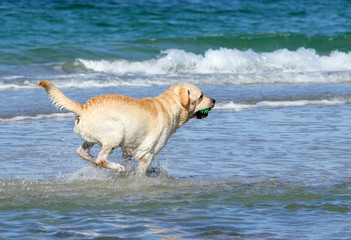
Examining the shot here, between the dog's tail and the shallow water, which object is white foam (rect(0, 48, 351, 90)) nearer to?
the shallow water

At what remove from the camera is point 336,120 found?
10141 millimetres

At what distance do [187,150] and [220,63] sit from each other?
11260 mm

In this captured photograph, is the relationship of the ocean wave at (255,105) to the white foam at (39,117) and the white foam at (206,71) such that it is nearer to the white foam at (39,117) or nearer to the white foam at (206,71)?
the white foam at (39,117)

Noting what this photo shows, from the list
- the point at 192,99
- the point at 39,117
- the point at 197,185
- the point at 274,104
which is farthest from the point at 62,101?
the point at 274,104

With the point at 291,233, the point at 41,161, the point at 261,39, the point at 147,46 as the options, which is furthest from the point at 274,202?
the point at 261,39

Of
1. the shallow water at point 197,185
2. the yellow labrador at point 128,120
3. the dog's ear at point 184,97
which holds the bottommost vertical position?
the shallow water at point 197,185

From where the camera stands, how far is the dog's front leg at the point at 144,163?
21.3 feet

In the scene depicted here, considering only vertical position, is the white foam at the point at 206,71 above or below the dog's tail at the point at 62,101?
below

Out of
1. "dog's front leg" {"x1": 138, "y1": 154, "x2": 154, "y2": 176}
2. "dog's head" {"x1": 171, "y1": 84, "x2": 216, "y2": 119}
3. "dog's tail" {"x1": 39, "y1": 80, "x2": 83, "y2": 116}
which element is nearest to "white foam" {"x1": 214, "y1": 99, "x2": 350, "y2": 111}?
"dog's head" {"x1": 171, "y1": 84, "x2": 216, "y2": 119}

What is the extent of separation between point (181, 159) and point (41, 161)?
66.9 inches

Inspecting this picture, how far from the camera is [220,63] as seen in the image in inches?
752

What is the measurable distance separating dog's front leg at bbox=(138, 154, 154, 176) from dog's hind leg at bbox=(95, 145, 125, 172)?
26 centimetres

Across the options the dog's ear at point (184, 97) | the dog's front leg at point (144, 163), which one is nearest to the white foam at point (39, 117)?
the dog's front leg at point (144, 163)

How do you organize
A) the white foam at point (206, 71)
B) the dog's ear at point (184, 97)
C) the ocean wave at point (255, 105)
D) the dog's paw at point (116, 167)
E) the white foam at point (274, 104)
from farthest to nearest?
the white foam at point (206, 71) < the white foam at point (274, 104) < the ocean wave at point (255, 105) < the dog's ear at point (184, 97) < the dog's paw at point (116, 167)
